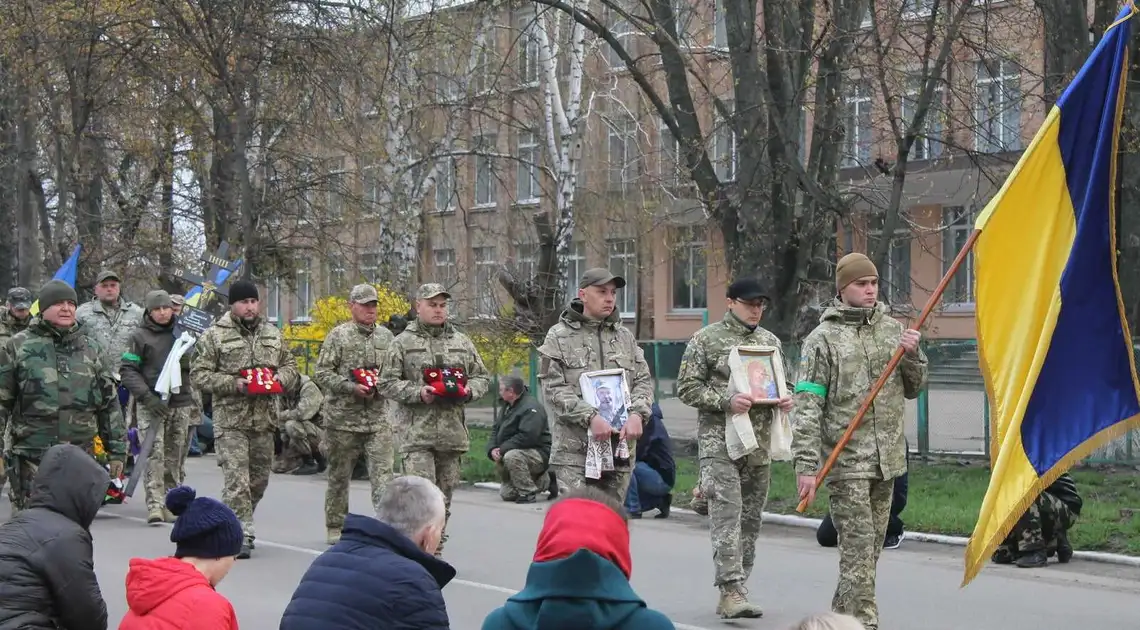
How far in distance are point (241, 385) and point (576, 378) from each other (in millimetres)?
3475

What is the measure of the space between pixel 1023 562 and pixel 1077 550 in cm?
88

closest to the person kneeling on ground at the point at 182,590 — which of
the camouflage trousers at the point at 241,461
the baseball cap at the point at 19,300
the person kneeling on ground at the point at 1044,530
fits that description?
the camouflage trousers at the point at 241,461

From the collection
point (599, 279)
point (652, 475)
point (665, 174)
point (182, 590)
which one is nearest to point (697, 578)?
point (599, 279)

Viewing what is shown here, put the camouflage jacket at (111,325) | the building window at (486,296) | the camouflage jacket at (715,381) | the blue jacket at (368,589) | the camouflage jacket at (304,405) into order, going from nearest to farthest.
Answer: the blue jacket at (368,589), the camouflage jacket at (715,381), the camouflage jacket at (111,325), the camouflage jacket at (304,405), the building window at (486,296)

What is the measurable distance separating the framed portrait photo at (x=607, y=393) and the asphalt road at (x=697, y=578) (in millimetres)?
1370

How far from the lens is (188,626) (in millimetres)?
4777

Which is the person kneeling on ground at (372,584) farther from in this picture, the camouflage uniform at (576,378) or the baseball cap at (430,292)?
the baseball cap at (430,292)

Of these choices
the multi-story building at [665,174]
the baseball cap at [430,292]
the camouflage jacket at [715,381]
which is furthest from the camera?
the multi-story building at [665,174]

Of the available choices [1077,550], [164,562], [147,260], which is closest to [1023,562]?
[1077,550]

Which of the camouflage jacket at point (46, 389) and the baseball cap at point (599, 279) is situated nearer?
the baseball cap at point (599, 279)

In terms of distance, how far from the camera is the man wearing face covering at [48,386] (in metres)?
10.7

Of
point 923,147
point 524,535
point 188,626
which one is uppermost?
point 923,147

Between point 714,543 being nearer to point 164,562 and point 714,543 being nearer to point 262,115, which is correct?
point 164,562

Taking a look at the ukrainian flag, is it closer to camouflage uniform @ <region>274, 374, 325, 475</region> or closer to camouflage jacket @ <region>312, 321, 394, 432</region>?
camouflage jacket @ <region>312, 321, 394, 432</region>
